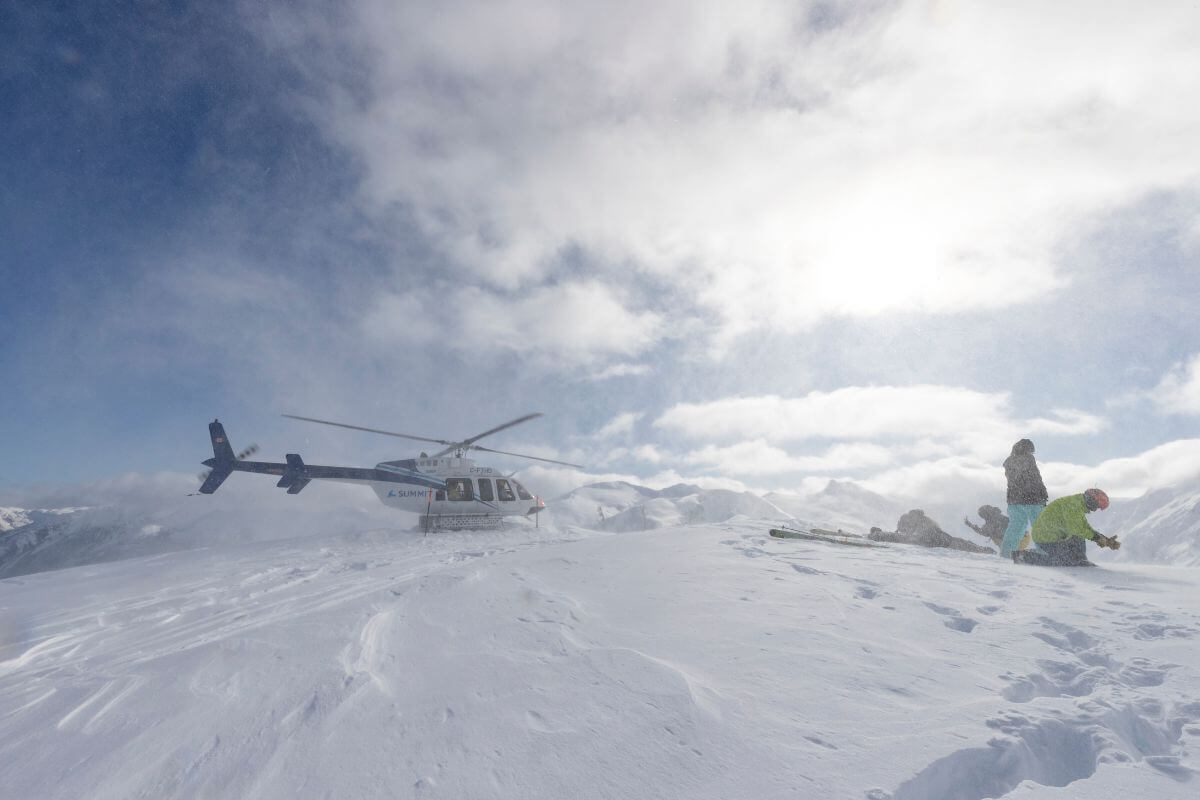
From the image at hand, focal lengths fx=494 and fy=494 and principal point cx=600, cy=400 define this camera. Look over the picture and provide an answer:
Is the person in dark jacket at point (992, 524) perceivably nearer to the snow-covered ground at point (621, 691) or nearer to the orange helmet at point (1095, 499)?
the orange helmet at point (1095, 499)

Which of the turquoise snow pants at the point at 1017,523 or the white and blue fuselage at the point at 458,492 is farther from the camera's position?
the white and blue fuselage at the point at 458,492

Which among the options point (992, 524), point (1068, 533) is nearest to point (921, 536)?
point (992, 524)

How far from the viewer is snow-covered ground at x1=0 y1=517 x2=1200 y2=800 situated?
2.56 metres

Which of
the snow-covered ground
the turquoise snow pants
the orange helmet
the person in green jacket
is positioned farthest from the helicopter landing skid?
the orange helmet

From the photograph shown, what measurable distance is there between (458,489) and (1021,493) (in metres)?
18.8

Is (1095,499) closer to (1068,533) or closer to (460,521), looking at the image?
(1068,533)

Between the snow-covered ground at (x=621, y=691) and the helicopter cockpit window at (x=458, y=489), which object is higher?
the helicopter cockpit window at (x=458, y=489)

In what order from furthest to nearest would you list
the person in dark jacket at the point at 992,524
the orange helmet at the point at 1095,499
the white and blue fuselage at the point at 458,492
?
the white and blue fuselage at the point at 458,492 < the person in dark jacket at the point at 992,524 < the orange helmet at the point at 1095,499

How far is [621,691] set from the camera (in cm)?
330

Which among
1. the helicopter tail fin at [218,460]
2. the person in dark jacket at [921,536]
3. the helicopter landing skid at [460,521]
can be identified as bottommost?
the person in dark jacket at [921,536]

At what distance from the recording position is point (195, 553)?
1168 centimetres

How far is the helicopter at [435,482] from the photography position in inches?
842

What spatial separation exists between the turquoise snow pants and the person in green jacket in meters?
1.93

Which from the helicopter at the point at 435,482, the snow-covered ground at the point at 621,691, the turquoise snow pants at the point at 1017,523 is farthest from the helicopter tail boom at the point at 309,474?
the turquoise snow pants at the point at 1017,523
